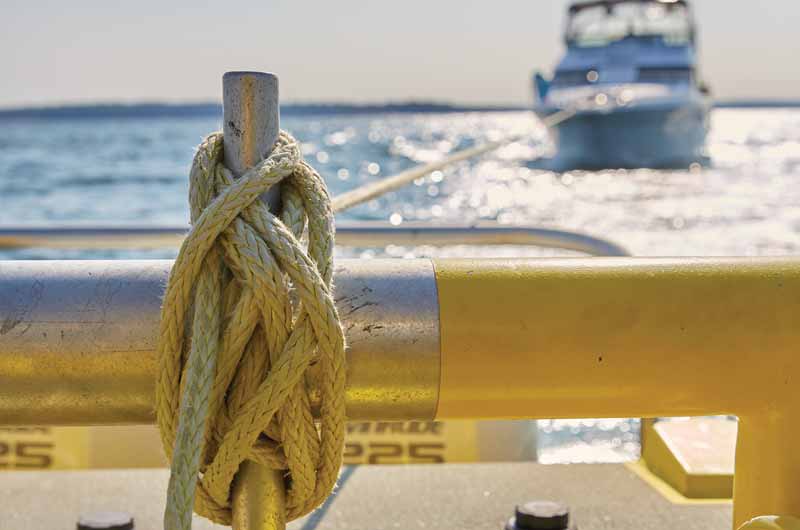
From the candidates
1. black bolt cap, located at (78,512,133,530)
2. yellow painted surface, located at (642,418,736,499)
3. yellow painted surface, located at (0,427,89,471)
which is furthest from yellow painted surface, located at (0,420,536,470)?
black bolt cap, located at (78,512,133,530)

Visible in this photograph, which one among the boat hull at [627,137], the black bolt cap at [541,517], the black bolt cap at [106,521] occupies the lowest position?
the black bolt cap at [106,521]

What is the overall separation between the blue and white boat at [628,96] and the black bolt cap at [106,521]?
1959cm

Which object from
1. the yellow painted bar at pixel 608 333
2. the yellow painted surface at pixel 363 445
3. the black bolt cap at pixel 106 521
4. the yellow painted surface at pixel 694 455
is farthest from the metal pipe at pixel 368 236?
the yellow painted bar at pixel 608 333

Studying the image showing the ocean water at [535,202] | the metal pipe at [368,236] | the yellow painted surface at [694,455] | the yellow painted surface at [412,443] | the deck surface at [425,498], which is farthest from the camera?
the ocean water at [535,202]

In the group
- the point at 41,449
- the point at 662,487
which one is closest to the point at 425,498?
the point at 662,487

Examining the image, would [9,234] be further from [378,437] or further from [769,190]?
[769,190]

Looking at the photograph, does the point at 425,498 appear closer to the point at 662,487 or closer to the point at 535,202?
the point at 662,487

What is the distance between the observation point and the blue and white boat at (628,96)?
21.5m

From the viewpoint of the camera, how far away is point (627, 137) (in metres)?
21.8

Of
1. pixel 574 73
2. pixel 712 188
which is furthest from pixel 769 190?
pixel 574 73

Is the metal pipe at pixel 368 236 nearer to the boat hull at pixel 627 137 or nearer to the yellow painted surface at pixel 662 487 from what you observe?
the yellow painted surface at pixel 662 487

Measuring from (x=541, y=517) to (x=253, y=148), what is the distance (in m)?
0.84

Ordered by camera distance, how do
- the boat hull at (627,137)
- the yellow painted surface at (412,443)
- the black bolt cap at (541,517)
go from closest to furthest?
the black bolt cap at (541,517) → the yellow painted surface at (412,443) → the boat hull at (627,137)

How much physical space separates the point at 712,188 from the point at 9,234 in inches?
820
